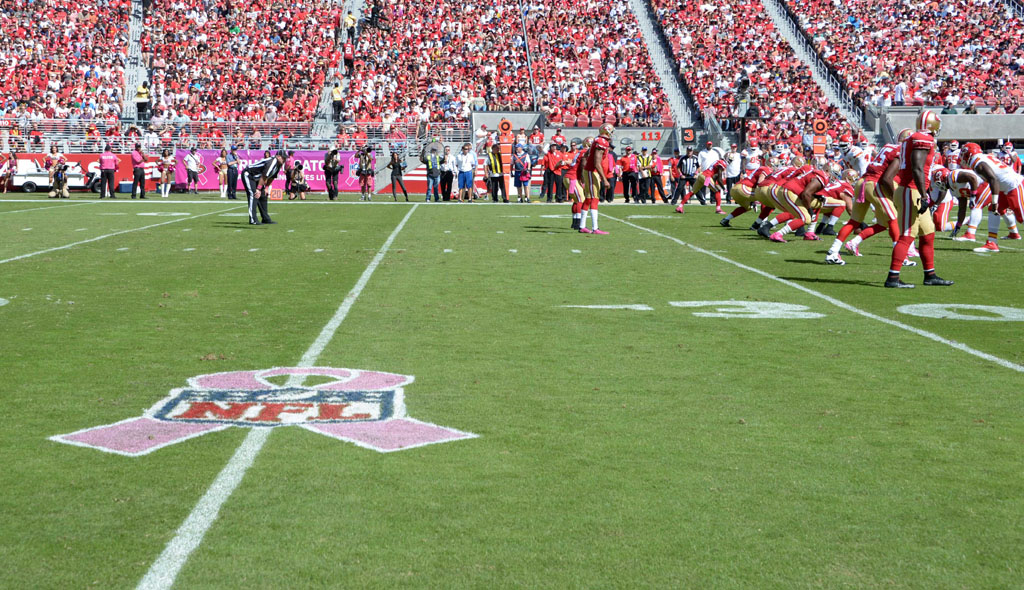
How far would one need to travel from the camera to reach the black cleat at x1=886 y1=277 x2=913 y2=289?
1213cm

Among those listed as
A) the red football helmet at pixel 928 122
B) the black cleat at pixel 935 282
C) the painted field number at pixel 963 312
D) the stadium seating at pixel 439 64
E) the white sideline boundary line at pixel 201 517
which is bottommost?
the painted field number at pixel 963 312

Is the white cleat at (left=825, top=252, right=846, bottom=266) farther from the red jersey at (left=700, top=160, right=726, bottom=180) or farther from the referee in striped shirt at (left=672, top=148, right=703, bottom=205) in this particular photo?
the referee in striped shirt at (left=672, top=148, right=703, bottom=205)

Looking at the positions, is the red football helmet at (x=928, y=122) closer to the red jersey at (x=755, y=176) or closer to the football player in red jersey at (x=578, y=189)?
the football player in red jersey at (x=578, y=189)

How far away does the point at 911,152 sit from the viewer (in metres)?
12.1

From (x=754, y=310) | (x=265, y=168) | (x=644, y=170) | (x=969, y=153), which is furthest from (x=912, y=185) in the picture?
(x=644, y=170)

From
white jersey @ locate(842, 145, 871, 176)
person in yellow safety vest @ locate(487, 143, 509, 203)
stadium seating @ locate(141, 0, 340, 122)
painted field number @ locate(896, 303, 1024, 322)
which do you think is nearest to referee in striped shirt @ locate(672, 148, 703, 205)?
person in yellow safety vest @ locate(487, 143, 509, 203)

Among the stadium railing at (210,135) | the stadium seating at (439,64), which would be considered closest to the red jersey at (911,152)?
the stadium railing at (210,135)

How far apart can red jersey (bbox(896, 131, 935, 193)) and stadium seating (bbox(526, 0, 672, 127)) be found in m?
31.6

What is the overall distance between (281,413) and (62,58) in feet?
146

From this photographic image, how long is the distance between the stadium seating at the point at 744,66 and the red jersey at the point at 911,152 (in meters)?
29.2

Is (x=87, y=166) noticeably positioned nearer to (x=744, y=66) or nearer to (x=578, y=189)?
(x=578, y=189)

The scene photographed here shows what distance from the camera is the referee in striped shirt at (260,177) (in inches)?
829

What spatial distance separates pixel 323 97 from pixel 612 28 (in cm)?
1340

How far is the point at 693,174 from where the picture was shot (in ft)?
115
